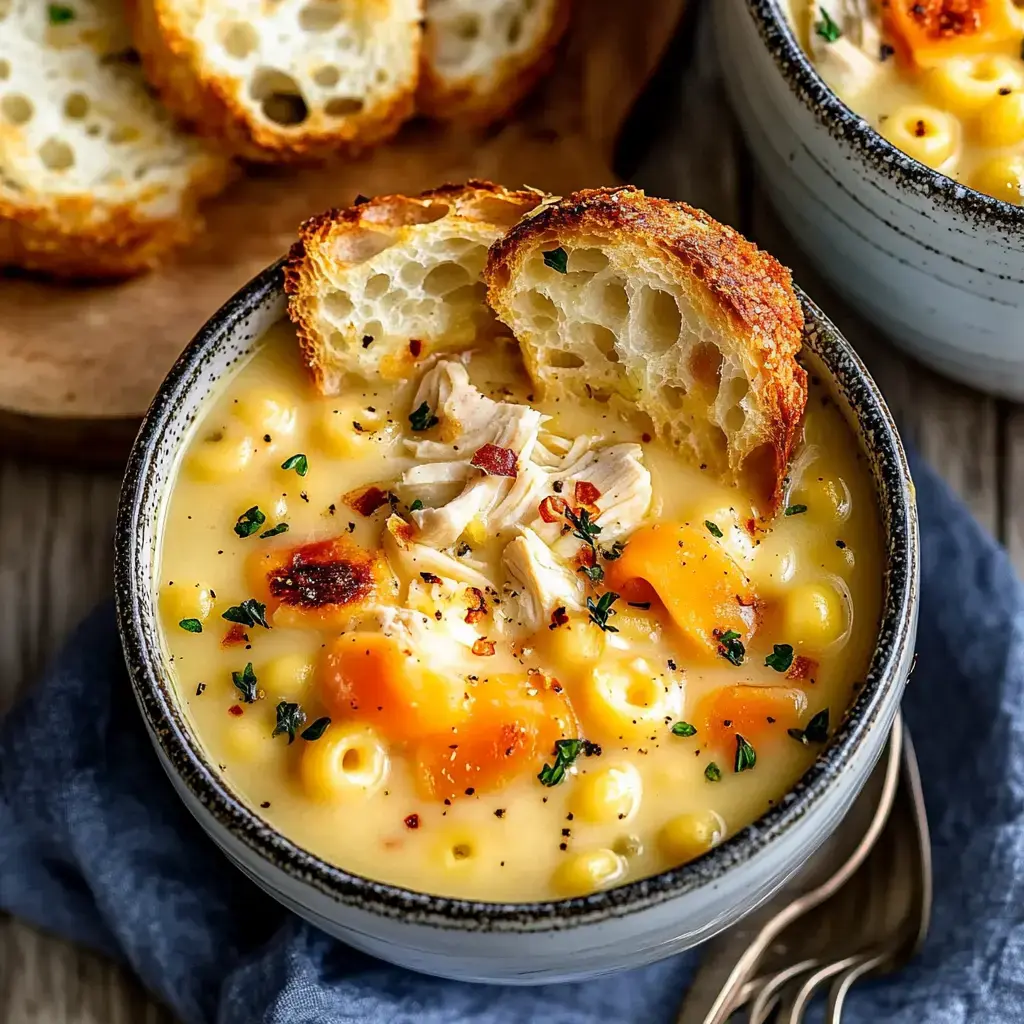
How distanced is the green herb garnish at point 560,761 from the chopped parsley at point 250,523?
58cm

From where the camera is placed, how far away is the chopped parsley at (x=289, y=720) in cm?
226

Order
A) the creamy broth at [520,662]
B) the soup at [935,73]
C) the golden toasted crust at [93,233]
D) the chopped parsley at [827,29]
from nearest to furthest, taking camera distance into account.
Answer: the creamy broth at [520,662] → the soup at [935,73] → the chopped parsley at [827,29] → the golden toasted crust at [93,233]

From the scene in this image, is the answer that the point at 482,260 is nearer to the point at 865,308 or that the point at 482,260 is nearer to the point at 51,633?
the point at 865,308

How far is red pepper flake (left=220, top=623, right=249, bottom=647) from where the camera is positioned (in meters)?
2.33

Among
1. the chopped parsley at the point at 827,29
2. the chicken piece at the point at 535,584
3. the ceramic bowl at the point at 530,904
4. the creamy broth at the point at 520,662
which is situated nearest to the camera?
the ceramic bowl at the point at 530,904

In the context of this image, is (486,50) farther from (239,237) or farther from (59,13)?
Answer: (59,13)

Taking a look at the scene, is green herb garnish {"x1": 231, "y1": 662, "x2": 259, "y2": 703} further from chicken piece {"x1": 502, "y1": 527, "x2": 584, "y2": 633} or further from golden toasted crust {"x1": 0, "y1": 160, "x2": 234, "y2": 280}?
golden toasted crust {"x1": 0, "y1": 160, "x2": 234, "y2": 280}

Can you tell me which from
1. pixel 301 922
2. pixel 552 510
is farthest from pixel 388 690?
pixel 301 922

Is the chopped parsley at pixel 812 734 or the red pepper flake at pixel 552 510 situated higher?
the red pepper flake at pixel 552 510

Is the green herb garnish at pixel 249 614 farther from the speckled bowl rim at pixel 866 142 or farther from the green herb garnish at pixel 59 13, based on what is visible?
the green herb garnish at pixel 59 13

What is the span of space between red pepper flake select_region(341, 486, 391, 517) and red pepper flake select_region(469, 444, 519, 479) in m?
0.16

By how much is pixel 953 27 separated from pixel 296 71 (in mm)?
1237

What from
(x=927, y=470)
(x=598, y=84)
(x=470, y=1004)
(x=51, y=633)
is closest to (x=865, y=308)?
(x=927, y=470)

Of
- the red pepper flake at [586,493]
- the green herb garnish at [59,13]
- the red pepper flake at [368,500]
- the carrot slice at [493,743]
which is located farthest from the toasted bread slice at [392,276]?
the green herb garnish at [59,13]
